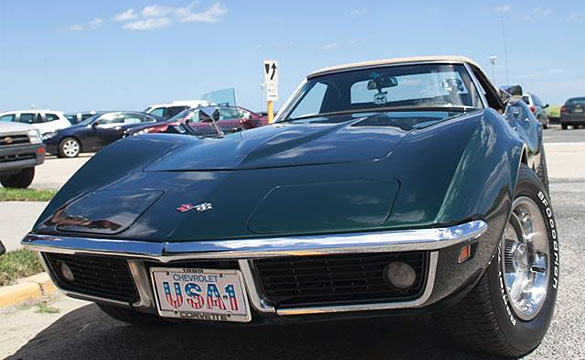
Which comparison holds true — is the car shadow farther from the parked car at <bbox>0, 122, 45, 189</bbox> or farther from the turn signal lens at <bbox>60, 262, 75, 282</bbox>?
the parked car at <bbox>0, 122, 45, 189</bbox>

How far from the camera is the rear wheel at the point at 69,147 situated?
17625 millimetres

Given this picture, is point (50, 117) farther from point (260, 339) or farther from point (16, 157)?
point (260, 339)

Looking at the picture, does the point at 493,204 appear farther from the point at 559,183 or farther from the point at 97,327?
the point at 559,183

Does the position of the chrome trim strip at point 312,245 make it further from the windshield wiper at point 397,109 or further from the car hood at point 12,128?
the car hood at point 12,128

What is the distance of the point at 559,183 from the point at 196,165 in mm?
6577

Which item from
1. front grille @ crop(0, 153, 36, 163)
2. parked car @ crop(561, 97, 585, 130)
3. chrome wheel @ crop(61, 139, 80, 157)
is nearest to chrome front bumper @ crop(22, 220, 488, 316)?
front grille @ crop(0, 153, 36, 163)

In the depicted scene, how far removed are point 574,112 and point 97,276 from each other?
84.0 ft

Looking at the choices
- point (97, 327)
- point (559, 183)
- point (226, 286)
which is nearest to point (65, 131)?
point (559, 183)

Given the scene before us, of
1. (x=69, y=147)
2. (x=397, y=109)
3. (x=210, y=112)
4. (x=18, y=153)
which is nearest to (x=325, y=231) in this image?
(x=397, y=109)

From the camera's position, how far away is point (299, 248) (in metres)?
2.11

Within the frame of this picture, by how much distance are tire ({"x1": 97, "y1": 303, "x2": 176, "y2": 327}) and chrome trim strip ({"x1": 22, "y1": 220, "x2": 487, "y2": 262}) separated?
95cm

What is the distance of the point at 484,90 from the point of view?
164 inches

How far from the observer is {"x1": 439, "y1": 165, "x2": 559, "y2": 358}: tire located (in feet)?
7.76

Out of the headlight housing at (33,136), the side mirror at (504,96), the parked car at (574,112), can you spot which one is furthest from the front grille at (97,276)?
the parked car at (574,112)
